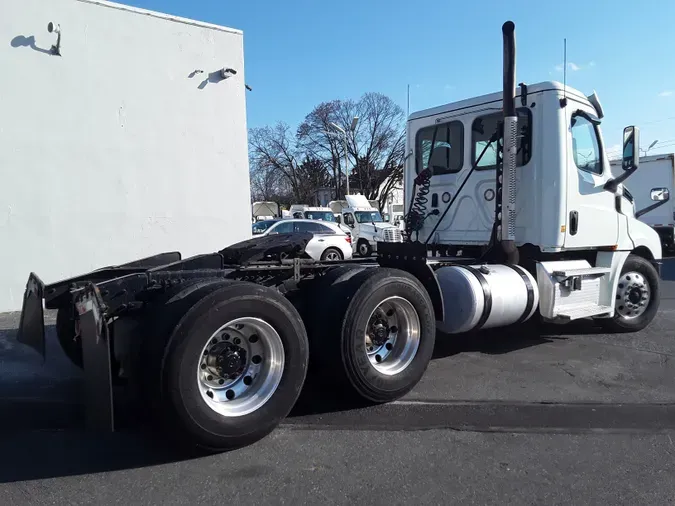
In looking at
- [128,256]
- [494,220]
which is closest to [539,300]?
[494,220]

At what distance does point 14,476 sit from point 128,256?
7192 millimetres

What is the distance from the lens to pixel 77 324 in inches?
145

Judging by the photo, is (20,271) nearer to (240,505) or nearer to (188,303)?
(188,303)

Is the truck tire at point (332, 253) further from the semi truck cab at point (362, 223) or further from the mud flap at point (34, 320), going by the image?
the mud flap at point (34, 320)

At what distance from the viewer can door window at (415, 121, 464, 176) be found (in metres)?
7.18

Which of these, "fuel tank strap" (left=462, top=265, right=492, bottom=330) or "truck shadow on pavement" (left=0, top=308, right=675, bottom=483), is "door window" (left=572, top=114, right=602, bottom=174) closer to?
"fuel tank strap" (left=462, top=265, right=492, bottom=330)

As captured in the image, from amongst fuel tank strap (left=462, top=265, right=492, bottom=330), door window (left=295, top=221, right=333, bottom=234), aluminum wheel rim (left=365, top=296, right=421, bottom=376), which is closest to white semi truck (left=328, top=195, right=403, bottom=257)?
door window (left=295, top=221, right=333, bottom=234)

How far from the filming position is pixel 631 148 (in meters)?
6.68

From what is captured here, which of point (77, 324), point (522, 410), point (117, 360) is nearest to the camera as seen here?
point (77, 324)

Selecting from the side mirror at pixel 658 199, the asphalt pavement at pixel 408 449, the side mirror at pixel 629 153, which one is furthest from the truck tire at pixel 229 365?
the side mirror at pixel 658 199

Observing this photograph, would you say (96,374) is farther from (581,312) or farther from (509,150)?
(581,312)

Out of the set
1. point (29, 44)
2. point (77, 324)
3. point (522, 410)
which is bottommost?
point (522, 410)

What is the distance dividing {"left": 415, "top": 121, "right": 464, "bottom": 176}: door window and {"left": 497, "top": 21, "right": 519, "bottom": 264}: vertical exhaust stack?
2.88ft

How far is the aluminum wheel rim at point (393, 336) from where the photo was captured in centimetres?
477
